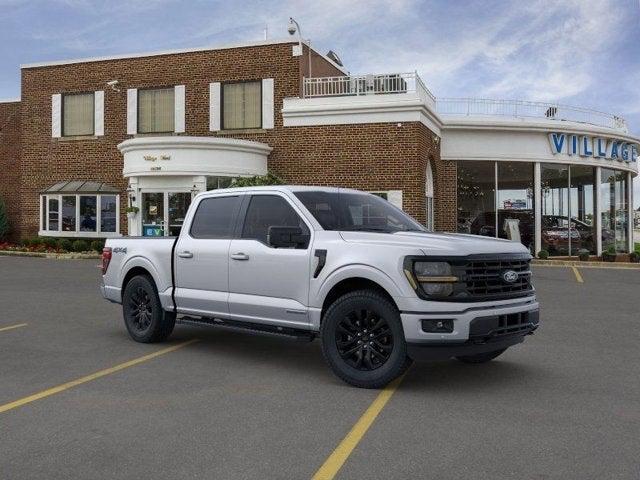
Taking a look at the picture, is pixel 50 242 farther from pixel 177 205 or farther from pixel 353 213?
pixel 353 213

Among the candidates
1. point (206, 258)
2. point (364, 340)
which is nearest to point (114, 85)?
point (206, 258)

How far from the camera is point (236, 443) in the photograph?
457 cm

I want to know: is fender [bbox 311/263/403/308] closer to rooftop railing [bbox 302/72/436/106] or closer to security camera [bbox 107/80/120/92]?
rooftop railing [bbox 302/72/436/106]

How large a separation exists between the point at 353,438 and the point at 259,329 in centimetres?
256

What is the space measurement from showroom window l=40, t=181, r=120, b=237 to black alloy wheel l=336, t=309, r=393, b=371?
21415 mm

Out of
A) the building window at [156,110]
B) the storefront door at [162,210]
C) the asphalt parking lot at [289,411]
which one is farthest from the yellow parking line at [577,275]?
the building window at [156,110]

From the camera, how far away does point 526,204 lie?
→ 26078 millimetres

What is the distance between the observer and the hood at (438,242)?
19.1 ft

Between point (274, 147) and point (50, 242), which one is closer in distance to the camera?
point (274, 147)

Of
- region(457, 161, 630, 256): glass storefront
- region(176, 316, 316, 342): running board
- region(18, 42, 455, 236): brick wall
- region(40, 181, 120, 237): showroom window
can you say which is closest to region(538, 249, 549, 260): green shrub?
region(457, 161, 630, 256): glass storefront

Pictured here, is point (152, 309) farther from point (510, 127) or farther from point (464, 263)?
point (510, 127)

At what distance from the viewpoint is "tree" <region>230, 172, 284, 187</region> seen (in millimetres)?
21909

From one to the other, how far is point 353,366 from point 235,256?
6.22 feet

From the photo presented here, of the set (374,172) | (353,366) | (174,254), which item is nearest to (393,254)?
(353,366)
